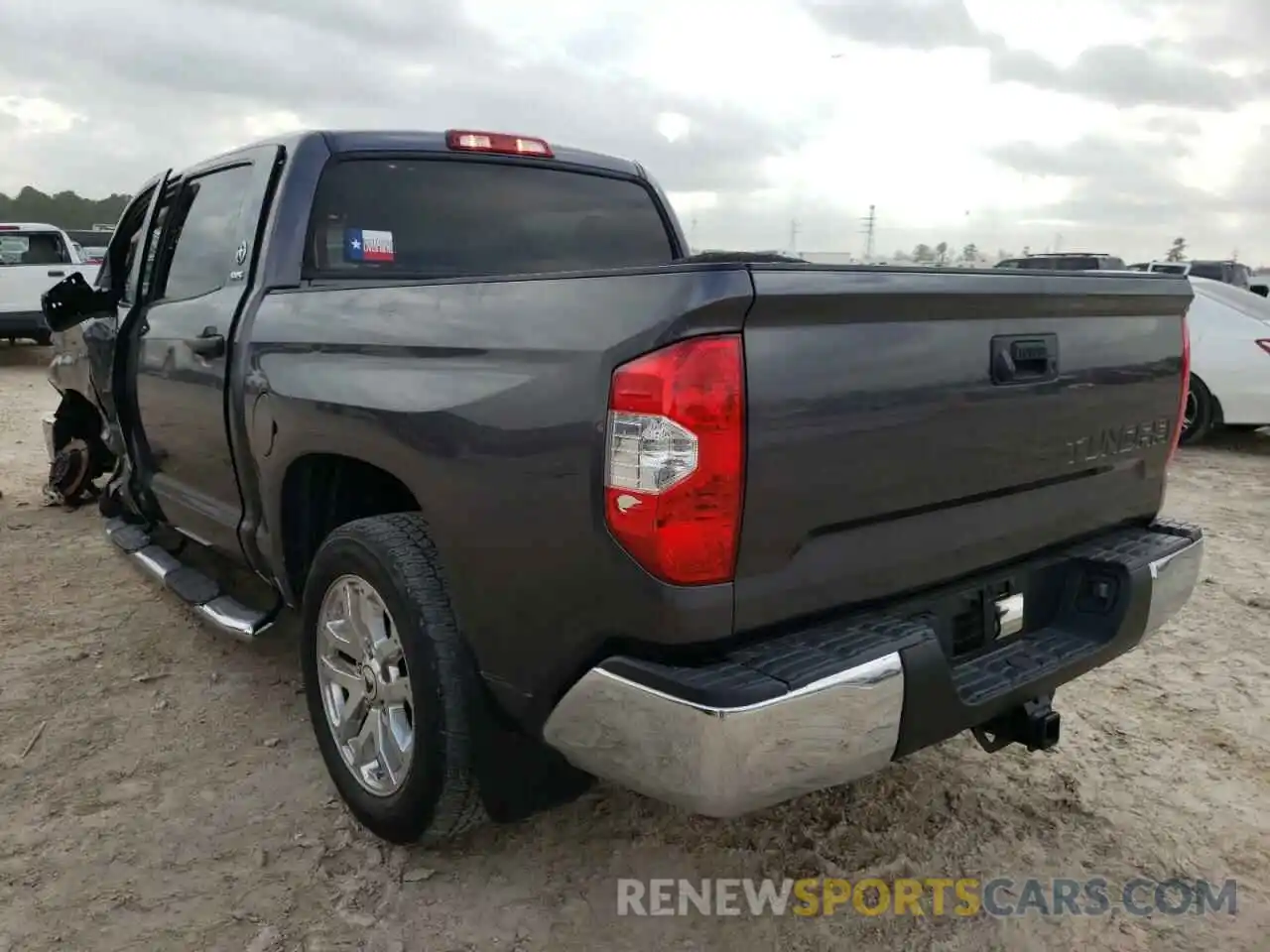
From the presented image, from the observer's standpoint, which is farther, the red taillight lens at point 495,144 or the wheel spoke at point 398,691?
the red taillight lens at point 495,144

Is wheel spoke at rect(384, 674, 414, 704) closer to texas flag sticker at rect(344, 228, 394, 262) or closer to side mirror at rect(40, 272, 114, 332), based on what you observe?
texas flag sticker at rect(344, 228, 394, 262)

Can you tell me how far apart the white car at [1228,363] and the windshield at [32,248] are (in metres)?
15.4

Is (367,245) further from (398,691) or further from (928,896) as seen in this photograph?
(928,896)

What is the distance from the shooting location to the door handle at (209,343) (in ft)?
11.1

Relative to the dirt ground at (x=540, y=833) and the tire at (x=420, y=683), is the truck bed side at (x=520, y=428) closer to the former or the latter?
the tire at (x=420, y=683)

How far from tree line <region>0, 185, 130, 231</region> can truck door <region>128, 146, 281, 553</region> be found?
4769cm

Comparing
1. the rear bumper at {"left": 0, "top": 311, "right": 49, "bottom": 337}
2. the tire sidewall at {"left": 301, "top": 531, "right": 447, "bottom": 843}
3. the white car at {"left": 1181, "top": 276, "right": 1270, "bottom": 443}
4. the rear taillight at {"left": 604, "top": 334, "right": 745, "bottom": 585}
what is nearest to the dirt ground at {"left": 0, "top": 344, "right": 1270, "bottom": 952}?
the tire sidewall at {"left": 301, "top": 531, "right": 447, "bottom": 843}

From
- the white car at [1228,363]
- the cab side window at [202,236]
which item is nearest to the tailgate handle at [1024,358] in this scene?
the cab side window at [202,236]

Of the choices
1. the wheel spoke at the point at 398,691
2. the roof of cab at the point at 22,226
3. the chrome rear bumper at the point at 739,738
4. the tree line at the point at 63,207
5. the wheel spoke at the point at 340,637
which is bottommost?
the wheel spoke at the point at 398,691

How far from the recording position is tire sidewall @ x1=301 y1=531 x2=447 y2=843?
2385 millimetres

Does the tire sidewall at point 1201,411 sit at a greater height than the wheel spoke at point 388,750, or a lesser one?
greater

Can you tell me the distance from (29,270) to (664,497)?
15.9 m

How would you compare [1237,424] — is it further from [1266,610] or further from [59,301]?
[59,301]

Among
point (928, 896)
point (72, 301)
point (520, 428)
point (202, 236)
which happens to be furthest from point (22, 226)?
point (928, 896)
